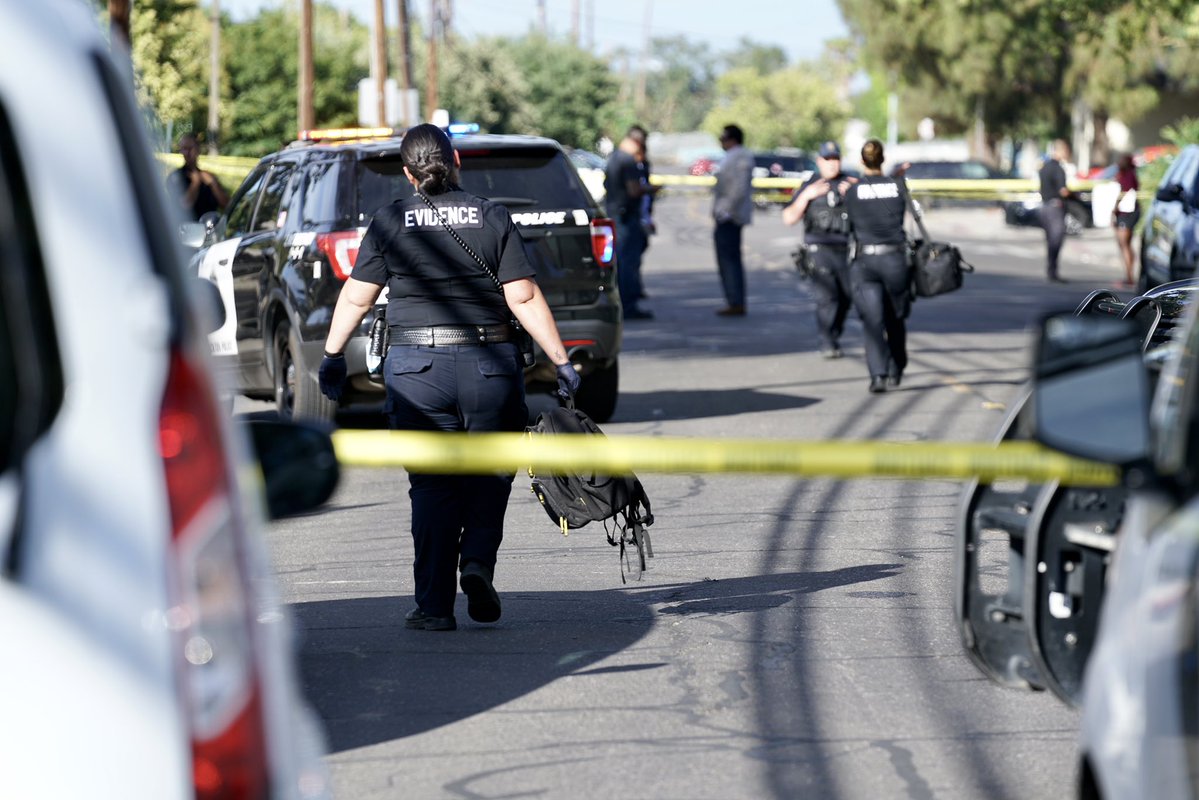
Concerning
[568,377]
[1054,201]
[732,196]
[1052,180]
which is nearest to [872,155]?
[732,196]

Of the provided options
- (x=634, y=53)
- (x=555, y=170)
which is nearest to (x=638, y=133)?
(x=555, y=170)

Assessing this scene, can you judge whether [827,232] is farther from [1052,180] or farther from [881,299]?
[1052,180]

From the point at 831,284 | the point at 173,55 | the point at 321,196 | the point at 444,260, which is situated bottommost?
the point at 831,284

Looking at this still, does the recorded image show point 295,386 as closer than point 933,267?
Yes

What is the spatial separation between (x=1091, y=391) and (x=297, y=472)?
4.00ft

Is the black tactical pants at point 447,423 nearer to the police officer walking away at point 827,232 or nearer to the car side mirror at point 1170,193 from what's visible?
the police officer walking away at point 827,232

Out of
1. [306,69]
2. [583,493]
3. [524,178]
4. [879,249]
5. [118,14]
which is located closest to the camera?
[583,493]

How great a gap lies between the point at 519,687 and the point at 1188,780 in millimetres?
3571

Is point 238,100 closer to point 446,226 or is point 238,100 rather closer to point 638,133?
point 638,133

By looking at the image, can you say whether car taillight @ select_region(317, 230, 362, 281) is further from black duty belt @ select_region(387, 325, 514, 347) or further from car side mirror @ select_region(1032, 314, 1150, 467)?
car side mirror @ select_region(1032, 314, 1150, 467)

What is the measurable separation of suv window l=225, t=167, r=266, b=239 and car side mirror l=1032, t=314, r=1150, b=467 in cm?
978

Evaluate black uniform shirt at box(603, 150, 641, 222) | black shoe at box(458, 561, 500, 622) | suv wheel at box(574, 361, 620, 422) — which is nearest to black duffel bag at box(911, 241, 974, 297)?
suv wheel at box(574, 361, 620, 422)

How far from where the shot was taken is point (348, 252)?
1077 cm

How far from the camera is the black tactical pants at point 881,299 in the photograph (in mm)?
14109
